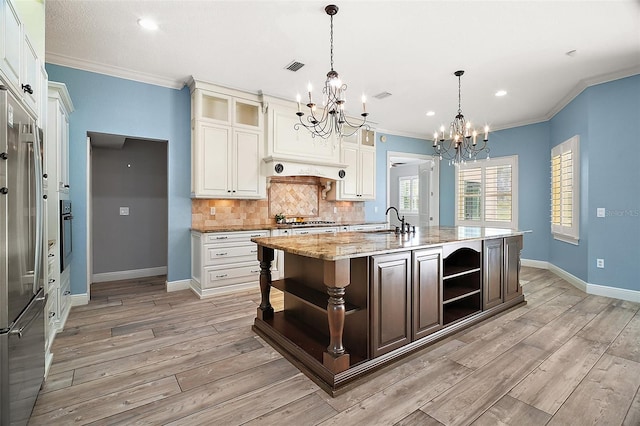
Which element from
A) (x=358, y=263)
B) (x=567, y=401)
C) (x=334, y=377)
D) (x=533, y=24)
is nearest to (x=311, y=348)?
(x=334, y=377)

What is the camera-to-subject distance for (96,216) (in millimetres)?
4891

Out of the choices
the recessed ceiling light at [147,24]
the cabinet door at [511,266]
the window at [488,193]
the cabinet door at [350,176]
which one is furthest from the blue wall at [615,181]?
the recessed ceiling light at [147,24]

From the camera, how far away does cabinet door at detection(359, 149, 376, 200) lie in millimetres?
6008

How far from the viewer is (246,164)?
460cm

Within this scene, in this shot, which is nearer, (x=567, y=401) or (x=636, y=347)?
(x=567, y=401)

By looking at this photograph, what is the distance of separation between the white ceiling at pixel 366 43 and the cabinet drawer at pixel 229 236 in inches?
80.8

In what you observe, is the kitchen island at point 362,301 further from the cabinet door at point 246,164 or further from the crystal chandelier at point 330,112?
the cabinet door at point 246,164

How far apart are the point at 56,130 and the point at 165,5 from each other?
1.53 meters

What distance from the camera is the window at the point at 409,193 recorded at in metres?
8.28

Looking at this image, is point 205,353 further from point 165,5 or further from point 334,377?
point 165,5

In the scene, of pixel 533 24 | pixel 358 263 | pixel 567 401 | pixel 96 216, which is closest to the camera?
pixel 567 401

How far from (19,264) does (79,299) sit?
261cm

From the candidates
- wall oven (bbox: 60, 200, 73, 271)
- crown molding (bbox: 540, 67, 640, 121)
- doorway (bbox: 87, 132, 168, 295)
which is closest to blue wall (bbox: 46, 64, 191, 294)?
wall oven (bbox: 60, 200, 73, 271)

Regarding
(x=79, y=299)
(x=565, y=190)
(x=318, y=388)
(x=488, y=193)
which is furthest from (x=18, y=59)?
(x=488, y=193)
